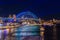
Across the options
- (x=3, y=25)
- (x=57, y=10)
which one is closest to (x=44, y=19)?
(x=57, y=10)

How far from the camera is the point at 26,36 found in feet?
5.82

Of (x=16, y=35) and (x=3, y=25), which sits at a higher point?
(x=3, y=25)

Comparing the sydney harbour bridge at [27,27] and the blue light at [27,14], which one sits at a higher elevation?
the blue light at [27,14]

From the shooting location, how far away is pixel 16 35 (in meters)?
1.76

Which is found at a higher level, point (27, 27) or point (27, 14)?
point (27, 14)

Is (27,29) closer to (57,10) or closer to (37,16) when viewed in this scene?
(37,16)

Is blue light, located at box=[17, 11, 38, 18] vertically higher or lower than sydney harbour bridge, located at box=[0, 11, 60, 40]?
higher

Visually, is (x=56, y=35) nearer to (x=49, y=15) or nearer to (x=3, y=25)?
(x=49, y=15)

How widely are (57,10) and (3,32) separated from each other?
70 cm

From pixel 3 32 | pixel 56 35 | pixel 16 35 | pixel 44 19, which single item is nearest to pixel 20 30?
pixel 16 35

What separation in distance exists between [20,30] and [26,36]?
0.33ft

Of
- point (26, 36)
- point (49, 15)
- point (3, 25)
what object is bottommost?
point (26, 36)

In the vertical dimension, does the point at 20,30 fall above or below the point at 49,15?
below

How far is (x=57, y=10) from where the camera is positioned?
1.81 metres
